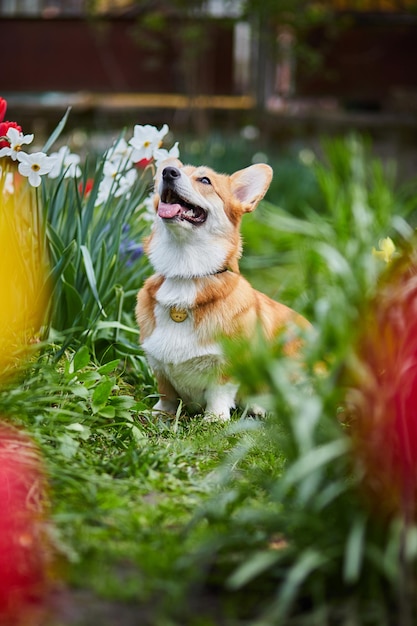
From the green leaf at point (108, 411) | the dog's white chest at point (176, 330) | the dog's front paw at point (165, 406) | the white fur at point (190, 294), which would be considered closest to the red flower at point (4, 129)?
the white fur at point (190, 294)

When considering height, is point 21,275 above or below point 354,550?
below

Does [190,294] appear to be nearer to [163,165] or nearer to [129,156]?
[163,165]

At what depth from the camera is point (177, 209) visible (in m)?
3.08

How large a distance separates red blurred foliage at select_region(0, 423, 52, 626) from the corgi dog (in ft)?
2.65

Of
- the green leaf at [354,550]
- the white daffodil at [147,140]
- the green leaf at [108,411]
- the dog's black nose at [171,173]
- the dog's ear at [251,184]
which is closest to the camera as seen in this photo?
the green leaf at [354,550]

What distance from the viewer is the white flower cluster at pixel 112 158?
2.90m

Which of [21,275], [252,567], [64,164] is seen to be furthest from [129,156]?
[252,567]

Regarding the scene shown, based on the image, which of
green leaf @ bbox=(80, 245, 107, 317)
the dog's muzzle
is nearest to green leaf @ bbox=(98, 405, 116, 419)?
green leaf @ bbox=(80, 245, 107, 317)

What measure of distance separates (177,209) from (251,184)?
0.40 m

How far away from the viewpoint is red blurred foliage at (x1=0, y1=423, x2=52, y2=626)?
182 centimetres

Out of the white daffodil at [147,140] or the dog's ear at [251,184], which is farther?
the white daffodil at [147,140]

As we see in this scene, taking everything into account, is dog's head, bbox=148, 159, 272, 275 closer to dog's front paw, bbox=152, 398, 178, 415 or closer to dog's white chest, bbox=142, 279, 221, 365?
dog's white chest, bbox=142, 279, 221, 365

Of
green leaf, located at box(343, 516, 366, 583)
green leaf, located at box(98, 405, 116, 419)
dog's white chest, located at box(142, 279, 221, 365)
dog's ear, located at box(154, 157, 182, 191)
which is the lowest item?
green leaf, located at box(98, 405, 116, 419)

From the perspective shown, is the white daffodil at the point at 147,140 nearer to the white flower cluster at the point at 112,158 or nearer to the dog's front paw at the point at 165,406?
the white flower cluster at the point at 112,158
